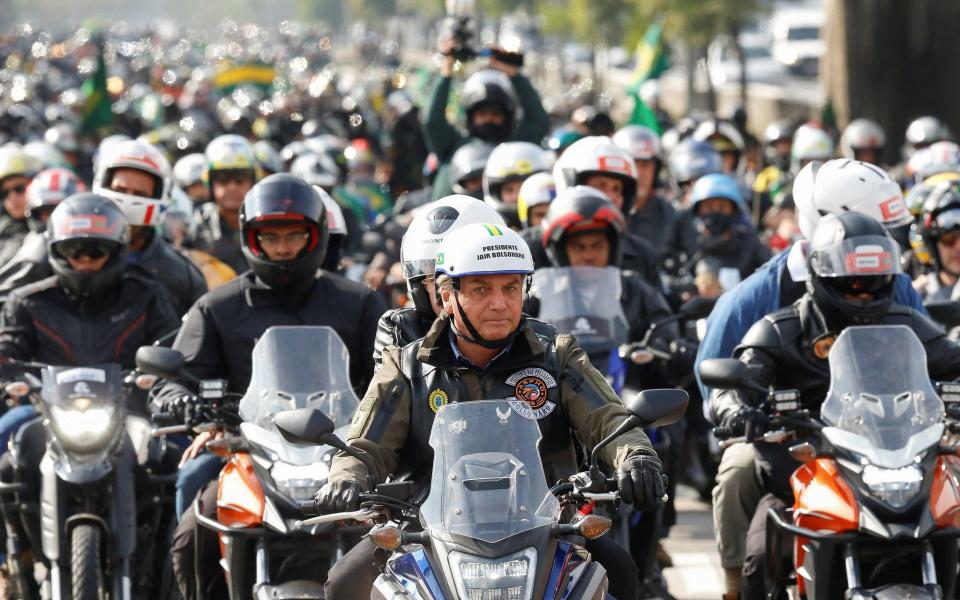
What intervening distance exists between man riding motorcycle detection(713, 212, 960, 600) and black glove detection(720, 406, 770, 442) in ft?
0.37

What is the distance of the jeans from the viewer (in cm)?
750

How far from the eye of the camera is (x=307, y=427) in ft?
16.9

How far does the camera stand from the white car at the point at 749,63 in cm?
4894

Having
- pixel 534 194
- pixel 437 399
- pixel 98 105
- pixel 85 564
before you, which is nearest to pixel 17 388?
pixel 85 564

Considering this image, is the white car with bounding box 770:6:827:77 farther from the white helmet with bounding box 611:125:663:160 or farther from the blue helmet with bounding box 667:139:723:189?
the white helmet with bounding box 611:125:663:160

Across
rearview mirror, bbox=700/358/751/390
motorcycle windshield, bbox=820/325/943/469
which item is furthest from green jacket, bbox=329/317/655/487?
motorcycle windshield, bbox=820/325/943/469

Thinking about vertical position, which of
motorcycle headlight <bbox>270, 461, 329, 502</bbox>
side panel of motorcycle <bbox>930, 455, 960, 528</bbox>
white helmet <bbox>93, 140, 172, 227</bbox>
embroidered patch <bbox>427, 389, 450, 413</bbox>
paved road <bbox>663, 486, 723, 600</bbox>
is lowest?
paved road <bbox>663, 486, 723, 600</bbox>

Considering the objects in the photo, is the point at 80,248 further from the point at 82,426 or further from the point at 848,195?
the point at 848,195

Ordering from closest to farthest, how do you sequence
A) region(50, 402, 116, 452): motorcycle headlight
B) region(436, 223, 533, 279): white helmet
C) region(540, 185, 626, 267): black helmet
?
region(436, 223, 533, 279): white helmet, region(50, 402, 116, 452): motorcycle headlight, region(540, 185, 626, 267): black helmet

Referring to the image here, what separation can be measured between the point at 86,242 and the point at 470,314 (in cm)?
327

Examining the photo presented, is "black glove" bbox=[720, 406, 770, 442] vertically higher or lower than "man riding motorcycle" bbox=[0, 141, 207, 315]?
lower

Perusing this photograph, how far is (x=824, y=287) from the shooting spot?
697 cm

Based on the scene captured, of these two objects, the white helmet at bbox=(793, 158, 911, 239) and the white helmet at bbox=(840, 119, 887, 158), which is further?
the white helmet at bbox=(840, 119, 887, 158)

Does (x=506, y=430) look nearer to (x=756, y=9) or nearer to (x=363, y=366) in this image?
(x=363, y=366)
